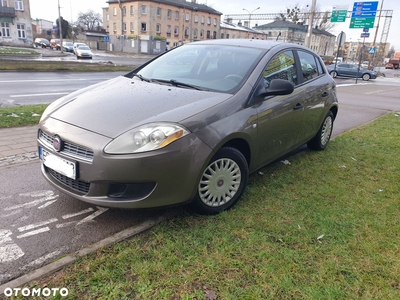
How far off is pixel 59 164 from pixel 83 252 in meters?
0.79

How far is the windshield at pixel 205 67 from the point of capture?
354 cm

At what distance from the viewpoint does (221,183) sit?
318 centimetres

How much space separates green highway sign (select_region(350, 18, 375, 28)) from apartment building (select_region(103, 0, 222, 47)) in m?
40.3

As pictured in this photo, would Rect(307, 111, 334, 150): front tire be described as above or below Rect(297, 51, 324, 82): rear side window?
below

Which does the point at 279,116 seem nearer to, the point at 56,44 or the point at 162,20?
the point at 56,44

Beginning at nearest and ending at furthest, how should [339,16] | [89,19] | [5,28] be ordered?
[339,16] < [5,28] < [89,19]

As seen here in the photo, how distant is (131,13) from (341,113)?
62.6 m

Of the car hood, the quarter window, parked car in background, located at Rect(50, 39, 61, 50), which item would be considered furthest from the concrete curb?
parked car in background, located at Rect(50, 39, 61, 50)

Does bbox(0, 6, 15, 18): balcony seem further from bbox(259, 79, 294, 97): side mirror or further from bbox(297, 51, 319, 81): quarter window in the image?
bbox(259, 79, 294, 97): side mirror

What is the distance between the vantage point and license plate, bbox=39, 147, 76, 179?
2.73 metres

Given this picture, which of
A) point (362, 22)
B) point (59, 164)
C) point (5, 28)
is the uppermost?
point (362, 22)

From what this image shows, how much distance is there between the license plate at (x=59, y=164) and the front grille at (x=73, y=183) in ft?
0.27

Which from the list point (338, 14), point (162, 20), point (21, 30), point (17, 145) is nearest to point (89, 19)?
point (162, 20)

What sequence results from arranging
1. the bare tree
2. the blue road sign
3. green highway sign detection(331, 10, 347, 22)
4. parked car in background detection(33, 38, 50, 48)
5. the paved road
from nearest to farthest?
the paved road
the blue road sign
green highway sign detection(331, 10, 347, 22)
parked car in background detection(33, 38, 50, 48)
the bare tree
